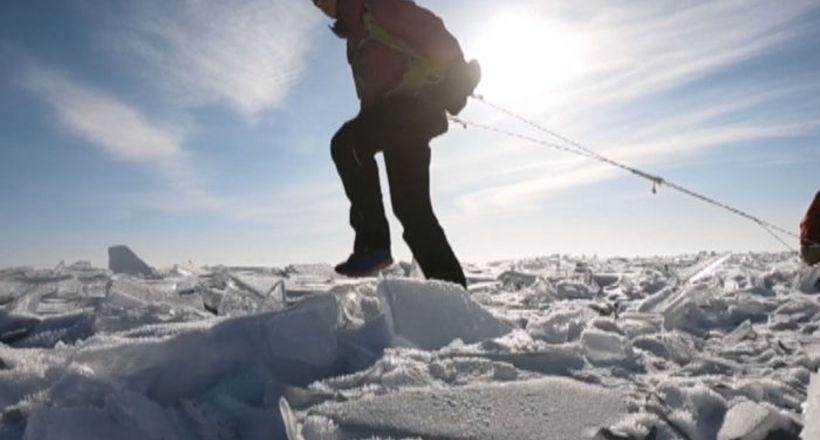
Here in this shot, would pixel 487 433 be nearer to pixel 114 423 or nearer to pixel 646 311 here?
pixel 114 423

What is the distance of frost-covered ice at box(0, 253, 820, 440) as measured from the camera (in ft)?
4.41

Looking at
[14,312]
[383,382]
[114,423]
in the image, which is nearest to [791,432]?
[383,382]

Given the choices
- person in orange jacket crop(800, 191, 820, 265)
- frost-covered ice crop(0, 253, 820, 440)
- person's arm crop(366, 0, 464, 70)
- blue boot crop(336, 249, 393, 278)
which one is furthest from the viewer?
person in orange jacket crop(800, 191, 820, 265)

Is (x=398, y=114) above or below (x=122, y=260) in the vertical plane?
above

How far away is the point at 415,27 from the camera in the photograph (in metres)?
3.72

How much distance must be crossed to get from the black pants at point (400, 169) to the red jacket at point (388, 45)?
5.7 inches

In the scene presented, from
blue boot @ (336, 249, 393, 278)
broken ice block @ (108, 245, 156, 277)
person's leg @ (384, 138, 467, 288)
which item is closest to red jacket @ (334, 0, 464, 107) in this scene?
person's leg @ (384, 138, 467, 288)

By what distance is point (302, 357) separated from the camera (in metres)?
1.74

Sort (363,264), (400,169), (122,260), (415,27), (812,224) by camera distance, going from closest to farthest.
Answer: (415,27), (400,169), (363,264), (122,260), (812,224)

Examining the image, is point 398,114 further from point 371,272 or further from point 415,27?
point 371,272

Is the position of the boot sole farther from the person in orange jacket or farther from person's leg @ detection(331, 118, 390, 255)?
the person in orange jacket

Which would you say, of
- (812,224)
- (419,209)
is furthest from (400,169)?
(812,224)

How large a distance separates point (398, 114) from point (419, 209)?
584mm

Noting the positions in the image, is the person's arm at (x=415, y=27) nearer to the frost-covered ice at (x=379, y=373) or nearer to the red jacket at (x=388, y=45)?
the red jacket at (x=388, y=45)
